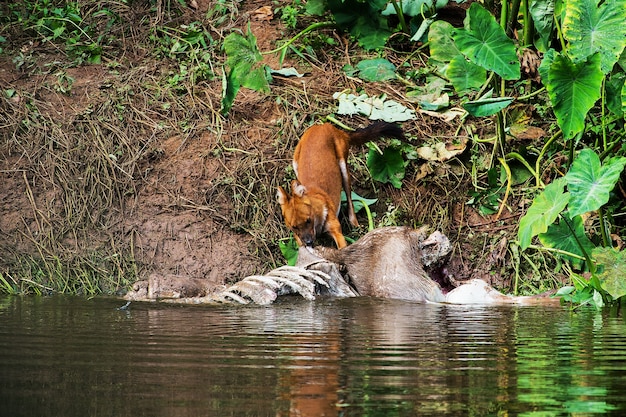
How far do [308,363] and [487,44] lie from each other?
179 inches

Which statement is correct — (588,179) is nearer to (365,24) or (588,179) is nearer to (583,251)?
(583,251)

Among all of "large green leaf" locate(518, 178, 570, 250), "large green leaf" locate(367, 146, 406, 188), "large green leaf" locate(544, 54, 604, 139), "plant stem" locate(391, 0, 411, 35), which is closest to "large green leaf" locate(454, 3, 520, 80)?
"large green leaf" locate(544, 54, 604, 139)

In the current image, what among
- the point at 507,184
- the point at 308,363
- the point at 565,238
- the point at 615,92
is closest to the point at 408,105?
the point at 507,184

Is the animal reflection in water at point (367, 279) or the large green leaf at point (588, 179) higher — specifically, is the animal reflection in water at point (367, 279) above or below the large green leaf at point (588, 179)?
below

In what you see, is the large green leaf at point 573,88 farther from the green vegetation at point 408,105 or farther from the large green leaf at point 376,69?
the large green leaf at point 376,69

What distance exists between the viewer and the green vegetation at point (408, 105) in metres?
7.16

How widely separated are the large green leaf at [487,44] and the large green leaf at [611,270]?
5.66 ft

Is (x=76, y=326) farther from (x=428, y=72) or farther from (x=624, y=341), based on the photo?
(x=428, y=72)

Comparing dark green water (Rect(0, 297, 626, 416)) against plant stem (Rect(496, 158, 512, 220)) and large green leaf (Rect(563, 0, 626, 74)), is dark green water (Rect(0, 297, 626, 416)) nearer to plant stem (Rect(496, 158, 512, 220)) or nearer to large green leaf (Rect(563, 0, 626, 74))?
large green leaf (Rect(563, 0, 626, 74))

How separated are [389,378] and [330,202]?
5.41 metres

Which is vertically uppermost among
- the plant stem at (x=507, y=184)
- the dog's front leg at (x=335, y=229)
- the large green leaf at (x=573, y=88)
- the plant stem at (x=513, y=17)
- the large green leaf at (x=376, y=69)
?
the plant stem at (x=513, y=17)

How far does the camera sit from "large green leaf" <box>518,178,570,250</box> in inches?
261

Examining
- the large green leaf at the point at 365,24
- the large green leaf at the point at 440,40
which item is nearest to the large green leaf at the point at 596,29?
the large green leaf at the point at 440,40

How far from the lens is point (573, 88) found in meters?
7.08
